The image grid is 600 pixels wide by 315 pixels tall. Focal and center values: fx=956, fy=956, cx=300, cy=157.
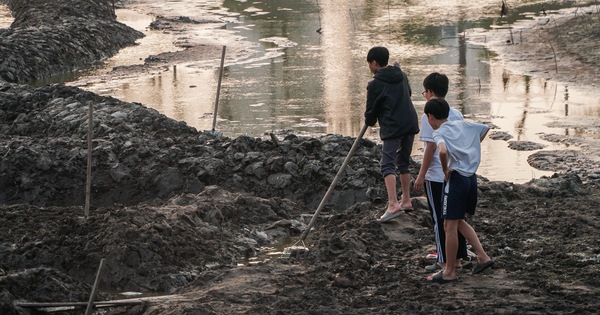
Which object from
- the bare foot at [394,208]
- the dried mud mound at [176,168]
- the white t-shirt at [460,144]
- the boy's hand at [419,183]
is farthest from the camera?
the dried mud mound at [176,168]

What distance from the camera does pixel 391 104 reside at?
802 cm

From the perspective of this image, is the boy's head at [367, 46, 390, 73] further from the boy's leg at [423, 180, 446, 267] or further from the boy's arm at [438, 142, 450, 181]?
the boy's arm at [438, 142, 450, 181]

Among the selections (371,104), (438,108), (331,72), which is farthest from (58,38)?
(438,108)

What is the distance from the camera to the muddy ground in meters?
6.64

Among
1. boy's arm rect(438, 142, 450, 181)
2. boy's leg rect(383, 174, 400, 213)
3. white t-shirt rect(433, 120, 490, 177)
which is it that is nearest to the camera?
boy's arm rect(438, 142, 450, 181)

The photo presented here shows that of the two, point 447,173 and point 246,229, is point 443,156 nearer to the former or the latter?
point 447,173

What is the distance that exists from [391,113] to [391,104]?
0.08 meters

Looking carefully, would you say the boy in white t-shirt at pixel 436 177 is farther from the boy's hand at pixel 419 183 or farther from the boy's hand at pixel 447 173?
the boy's hand at pixel 447 173

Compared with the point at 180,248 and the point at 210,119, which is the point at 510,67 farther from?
the point at 180,248

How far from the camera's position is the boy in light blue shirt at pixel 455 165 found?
649 cm

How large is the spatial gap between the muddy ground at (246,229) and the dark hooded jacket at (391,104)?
2.77 feet

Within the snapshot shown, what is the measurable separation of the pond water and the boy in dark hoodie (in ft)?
11.3

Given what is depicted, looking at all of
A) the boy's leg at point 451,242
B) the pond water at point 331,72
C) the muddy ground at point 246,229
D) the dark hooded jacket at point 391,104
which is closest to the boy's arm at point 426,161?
the boy's leg at point 451,242

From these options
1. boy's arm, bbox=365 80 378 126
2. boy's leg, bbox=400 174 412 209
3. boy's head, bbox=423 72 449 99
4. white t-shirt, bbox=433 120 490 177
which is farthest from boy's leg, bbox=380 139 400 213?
white t-shirt, bbox=433 120 490 177
